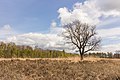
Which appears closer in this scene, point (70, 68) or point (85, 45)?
point (70, 68)

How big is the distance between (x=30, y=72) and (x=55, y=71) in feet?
7.40

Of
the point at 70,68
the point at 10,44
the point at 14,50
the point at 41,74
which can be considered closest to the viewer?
the point at 41,74

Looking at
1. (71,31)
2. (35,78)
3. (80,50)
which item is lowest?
(35,78)

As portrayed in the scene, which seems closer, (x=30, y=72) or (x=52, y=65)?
(x=30, y=72)

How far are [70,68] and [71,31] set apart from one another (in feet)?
131

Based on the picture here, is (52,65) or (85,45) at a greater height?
(85,45)

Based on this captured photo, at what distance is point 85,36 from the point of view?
2484 inches

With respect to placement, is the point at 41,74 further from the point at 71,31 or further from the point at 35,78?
the point at 71,31

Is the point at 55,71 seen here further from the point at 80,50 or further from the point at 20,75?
the point at 80,50

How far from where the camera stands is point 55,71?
21844 mm

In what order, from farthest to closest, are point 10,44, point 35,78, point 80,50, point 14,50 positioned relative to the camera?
point 10,44 → point 14,50 → point 80,50 → point 35,78

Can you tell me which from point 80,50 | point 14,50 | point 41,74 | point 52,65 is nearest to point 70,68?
point 52,65

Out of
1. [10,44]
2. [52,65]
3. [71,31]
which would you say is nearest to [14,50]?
[10,44]

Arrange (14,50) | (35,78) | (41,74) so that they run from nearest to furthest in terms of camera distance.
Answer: (35,78) < (41,74) < (14,50)
